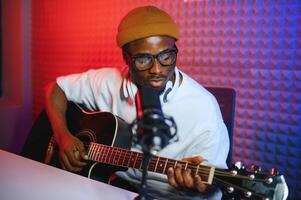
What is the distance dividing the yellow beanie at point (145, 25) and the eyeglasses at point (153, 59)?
0.25 ft

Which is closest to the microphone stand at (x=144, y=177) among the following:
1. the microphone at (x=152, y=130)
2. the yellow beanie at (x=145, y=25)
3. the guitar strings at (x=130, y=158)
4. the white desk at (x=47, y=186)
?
the microphone at (x=152, y=130)

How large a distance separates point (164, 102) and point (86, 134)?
0.43 meters

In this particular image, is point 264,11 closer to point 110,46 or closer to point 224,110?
point 224,110

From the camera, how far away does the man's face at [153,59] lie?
137 centimetres

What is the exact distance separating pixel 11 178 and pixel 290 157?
1341mm

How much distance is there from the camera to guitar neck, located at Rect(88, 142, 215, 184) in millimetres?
1089

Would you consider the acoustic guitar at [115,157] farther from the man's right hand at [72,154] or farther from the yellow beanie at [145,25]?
the yellow beanie at [145,25]

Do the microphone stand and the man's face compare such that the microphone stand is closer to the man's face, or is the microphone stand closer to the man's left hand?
the man's left hand

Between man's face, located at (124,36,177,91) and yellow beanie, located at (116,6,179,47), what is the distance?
0.02 meters

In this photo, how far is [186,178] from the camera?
1105 mm

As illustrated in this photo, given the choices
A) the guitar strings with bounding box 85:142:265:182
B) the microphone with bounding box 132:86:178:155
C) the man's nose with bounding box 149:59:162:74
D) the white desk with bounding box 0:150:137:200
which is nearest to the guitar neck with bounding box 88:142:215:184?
the guitar strings with bounding box 85:142:265:182

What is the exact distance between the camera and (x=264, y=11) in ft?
5.68

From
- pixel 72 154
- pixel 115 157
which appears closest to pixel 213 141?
pixel 115 157

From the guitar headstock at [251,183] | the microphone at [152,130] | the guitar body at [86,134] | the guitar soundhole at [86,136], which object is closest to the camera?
the microphone at [152,130]
